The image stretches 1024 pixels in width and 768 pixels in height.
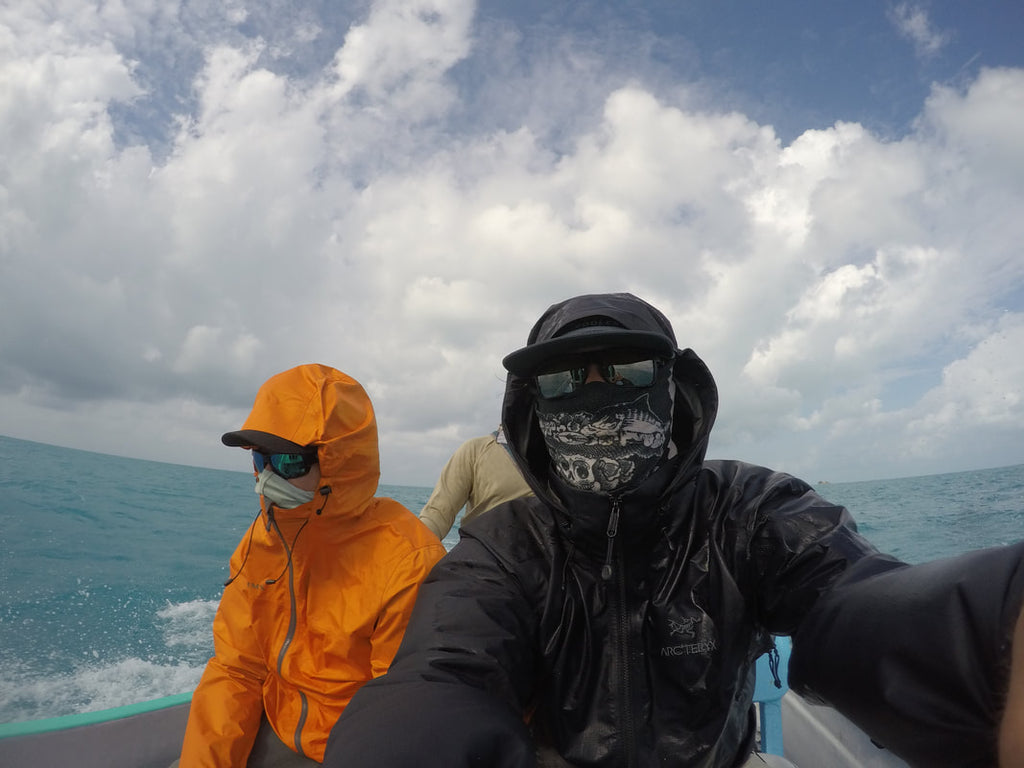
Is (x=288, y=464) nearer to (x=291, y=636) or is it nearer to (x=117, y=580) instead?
(x=291, y=636)

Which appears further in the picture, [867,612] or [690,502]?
[690,502]

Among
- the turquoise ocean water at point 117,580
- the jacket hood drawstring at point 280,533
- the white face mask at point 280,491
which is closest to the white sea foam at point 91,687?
the turquoise ocean water at point 117,580

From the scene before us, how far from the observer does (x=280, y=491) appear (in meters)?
1.99

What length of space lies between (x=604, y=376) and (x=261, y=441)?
1281 mm

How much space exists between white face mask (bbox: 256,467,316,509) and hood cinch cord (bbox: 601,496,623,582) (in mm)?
1199

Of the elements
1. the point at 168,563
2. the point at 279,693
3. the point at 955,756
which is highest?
the point at 955,756

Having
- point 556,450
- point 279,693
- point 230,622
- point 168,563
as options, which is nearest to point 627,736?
point 556,450

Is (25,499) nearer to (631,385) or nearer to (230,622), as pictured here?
(230,622)

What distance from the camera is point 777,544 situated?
1.28 m

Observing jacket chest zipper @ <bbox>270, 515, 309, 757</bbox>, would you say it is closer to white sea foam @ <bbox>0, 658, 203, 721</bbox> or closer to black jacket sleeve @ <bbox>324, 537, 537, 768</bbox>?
black jacket sleeve @ <bbox>324, 537, 537, 768</bbox>

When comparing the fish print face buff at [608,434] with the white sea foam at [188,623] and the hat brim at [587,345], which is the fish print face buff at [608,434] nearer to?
the hat brim at [587,345]

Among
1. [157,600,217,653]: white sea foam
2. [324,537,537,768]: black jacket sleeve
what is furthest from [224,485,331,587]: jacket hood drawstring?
[157,600,217,653]: white sea foam

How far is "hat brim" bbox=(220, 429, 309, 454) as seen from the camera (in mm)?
1956

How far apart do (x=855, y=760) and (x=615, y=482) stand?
109 inches
